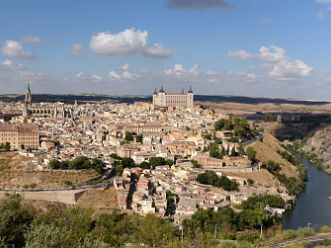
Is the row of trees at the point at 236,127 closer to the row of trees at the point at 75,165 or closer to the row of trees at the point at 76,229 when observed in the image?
the row of trees at the point at 75,165

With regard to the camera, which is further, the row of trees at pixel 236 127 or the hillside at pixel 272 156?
the row of trees at pixel 236 127

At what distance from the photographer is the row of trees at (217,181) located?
2464cm

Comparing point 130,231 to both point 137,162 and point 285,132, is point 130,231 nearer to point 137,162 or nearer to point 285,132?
point 137,162

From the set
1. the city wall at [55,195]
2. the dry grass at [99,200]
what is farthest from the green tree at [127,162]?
the city wall at [55,195]

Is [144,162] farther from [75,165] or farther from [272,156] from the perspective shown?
[272,156]

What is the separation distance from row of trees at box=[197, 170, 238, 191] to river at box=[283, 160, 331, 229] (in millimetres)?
3215

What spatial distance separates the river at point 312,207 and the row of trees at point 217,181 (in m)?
3.21

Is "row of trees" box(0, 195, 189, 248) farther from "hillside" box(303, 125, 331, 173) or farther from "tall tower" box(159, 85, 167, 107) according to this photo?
"tall tower" box(159, 85, 167, 107)

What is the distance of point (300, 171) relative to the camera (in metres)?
32.4

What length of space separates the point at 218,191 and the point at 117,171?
5130mm

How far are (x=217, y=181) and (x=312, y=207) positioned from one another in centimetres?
493

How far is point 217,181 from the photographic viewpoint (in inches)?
983

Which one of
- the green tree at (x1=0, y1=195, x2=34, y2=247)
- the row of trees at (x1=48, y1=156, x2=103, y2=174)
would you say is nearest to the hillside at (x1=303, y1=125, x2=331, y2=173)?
the row of trees at (x1=48, y1=156, x2=103, y2=174)

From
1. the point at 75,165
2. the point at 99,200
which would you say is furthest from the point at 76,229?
the point at 75,165
